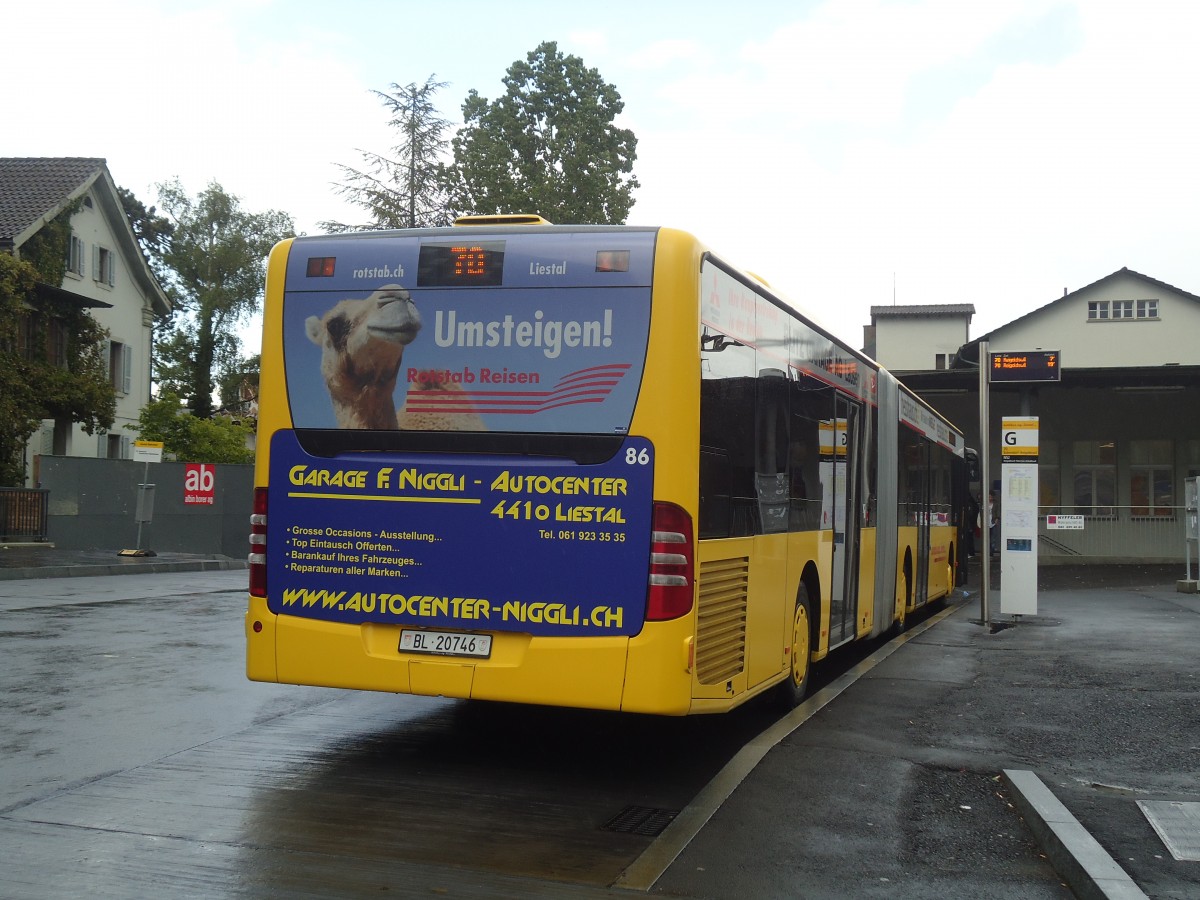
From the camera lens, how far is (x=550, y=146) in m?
52.8

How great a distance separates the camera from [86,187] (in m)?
41.1

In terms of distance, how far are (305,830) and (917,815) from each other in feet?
9.70

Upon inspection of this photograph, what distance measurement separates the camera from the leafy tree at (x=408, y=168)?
41.7 metres

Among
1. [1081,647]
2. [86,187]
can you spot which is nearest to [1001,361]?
[1081,647]

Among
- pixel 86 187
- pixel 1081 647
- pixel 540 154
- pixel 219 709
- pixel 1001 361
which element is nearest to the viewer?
pixel 219 709

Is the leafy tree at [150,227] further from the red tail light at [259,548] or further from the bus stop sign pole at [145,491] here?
the red tail light at [259,548]

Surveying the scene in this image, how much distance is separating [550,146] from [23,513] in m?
28.2

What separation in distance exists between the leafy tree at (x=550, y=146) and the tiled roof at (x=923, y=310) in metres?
17.9

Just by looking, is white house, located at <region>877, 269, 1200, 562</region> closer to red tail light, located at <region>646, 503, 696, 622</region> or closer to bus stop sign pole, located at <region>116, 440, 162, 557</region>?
bus stop sign pole, located at <region>116, 440, 162, 557</region>

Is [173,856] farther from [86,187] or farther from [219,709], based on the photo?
[86,187]

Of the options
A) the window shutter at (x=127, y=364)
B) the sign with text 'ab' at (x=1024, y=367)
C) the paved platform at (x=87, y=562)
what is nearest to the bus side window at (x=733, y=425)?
the sign with text 'ab' at (x=1024, y=367)

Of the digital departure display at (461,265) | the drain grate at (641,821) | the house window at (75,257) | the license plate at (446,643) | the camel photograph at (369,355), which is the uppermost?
the house window at (75,257)

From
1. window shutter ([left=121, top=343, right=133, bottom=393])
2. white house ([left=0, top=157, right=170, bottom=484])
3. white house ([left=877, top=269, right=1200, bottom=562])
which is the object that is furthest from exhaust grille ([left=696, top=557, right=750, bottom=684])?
window shutter ([left=121, top=343, right=133, bottom=393])

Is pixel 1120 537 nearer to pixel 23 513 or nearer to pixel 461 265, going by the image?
pixel 23 513
